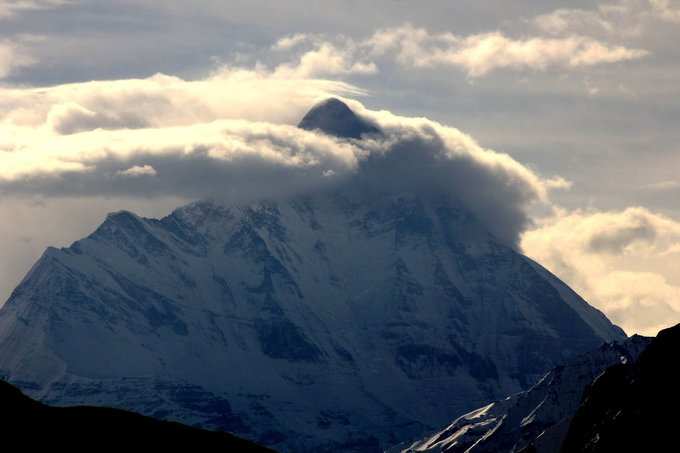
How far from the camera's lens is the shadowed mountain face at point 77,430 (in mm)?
182125

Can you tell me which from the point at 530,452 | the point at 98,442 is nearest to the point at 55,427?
the point at 98,442

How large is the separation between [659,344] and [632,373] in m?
7.42

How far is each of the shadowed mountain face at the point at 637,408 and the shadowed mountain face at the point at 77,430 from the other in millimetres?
59815

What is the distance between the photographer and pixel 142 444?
19162 centimetres

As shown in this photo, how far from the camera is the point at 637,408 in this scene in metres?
136

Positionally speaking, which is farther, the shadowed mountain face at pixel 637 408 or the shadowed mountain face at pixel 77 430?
the shadowed mountain face at pixel 77 430

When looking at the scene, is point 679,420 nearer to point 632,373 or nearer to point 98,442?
point 632,373

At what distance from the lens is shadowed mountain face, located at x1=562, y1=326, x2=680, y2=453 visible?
5207 inches

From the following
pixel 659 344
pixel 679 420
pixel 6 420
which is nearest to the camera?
pixel 679 420

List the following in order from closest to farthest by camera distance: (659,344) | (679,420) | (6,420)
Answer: (679,420)
(659,344)
(6,420)

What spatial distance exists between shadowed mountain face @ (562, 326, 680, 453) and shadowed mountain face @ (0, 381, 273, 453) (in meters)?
59.8

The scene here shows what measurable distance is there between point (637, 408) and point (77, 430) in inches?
2914

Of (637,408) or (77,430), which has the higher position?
(77,430)

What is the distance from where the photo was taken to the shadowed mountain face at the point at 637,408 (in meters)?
132
